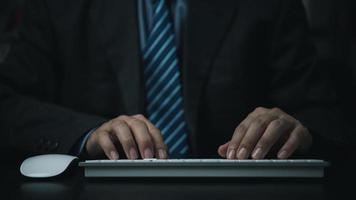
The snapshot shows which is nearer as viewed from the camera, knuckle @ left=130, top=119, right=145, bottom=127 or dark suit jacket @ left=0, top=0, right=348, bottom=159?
knuckle @ left=130, top=119, right=145, bottom=127

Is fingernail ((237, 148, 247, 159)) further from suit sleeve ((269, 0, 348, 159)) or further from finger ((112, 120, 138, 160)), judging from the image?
suit sleeve ((269, 0, 348, 159))

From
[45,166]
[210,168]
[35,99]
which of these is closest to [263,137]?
[210,168]

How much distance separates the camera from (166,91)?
1.24m

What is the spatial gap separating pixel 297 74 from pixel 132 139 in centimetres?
65

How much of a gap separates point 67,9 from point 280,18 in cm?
53

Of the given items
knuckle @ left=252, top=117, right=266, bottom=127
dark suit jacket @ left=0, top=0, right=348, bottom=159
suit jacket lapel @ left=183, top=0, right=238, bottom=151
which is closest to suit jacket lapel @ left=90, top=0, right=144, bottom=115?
dark suit jacket @ left=0, top=0, right=348, bottom=159

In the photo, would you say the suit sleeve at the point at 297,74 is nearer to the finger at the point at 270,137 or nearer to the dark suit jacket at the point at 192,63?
the dark suit jacket at the point at 192,63

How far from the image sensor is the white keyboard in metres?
0.67

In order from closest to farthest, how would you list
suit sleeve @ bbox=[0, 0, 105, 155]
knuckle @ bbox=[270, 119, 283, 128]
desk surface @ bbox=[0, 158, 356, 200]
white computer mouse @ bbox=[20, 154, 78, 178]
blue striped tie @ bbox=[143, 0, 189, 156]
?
1. desk surface @ bbox=[0, 158, 356, 200]
2. white computer mouse @ bbox=[20, 154, 78, 178]
3. knuckle @ bbox=[270, 119, 283, 128]
4. suit sleeve @ bbox=[0, 0, 105, 155]
5. blue striped tie @ bbox=[143, 0, 189, 156]

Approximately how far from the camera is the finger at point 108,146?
0.79 m

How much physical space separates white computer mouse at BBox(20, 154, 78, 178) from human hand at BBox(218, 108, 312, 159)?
0.22 meters

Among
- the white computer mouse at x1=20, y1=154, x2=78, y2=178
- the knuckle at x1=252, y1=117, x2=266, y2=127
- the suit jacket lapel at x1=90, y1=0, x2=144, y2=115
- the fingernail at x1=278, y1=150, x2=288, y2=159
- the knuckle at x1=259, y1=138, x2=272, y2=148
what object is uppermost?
the suit jacket lapel at x1=90, y1=0, x2=144, y2=115

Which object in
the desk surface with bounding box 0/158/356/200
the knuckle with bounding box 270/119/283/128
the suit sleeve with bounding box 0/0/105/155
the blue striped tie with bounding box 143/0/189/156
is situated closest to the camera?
the desk surface with bounding box 0/158/356/200

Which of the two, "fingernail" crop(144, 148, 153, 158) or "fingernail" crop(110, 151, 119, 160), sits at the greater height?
"fingernail" crop(144, 148, 153, 158)
